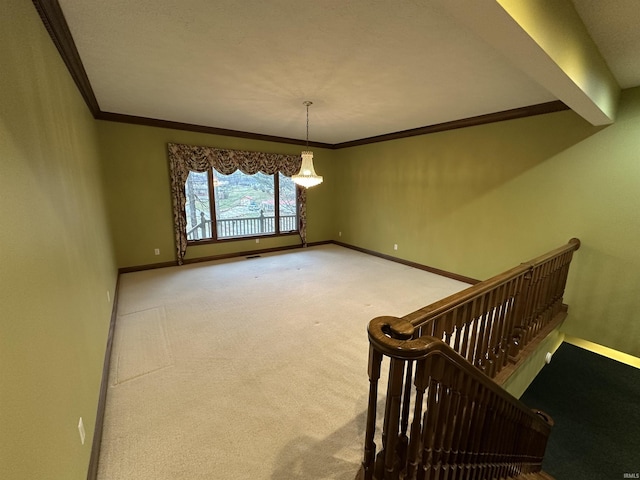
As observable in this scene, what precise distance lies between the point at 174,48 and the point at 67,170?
3.86 ft

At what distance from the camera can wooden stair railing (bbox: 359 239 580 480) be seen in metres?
0.95

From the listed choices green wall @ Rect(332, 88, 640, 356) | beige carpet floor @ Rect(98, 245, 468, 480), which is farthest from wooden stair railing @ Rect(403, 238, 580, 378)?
beige carpet floor @ Rect(98, 245, 468, 480)

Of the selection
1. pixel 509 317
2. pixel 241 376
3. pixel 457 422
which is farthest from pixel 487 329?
pixel 241 376

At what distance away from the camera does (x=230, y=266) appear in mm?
4883

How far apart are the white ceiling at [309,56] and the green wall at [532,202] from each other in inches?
19.9

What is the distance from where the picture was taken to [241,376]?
2.12 metres

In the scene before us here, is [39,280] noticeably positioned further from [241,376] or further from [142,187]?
[142,187]

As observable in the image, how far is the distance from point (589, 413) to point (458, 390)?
12.7ft

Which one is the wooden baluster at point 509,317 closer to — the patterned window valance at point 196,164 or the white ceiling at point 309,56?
the white ceiling at point 309,56

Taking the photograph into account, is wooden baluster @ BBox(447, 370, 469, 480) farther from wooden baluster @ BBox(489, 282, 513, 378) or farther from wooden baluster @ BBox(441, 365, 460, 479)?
wooden baluster @ BBox(489, 282, 513, 378)

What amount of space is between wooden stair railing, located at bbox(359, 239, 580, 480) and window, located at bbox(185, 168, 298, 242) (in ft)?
15.4

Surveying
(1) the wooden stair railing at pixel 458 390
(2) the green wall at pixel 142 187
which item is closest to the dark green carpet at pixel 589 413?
(1) the wooden stair railing at pixel 458 390

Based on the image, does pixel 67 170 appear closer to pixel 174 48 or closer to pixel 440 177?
pixel 174 48

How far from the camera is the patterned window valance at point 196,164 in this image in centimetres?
459
